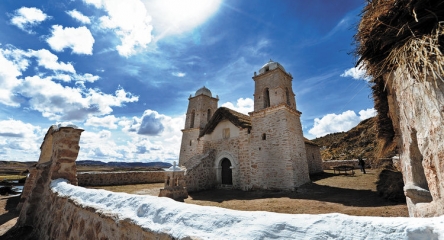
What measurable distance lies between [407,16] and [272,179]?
36.2ft

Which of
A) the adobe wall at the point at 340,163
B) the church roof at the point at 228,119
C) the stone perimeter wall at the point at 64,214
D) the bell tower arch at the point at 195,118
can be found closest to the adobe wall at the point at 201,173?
the church roof at the point at 228,119

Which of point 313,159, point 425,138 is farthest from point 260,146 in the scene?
point 425,138

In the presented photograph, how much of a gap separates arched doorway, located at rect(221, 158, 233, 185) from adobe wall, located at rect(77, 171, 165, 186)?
21.5 ft

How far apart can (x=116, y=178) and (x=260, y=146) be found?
11.2 m

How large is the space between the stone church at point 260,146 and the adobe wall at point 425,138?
9201mm

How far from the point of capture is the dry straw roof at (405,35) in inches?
66.7

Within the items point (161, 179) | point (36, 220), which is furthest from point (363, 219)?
point (161, 179)

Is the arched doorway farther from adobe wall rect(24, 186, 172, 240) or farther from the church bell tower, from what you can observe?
adobe wall rect(24, 186, 172, 240)

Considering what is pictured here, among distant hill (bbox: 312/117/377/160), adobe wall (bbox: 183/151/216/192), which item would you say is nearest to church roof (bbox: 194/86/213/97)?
adobe wall (bbox: 183/151/216/192)

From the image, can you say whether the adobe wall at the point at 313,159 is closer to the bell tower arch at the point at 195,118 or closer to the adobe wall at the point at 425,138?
the bell tower arch at the point at 195,118

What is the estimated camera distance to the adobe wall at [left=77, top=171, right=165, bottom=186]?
12415 millimetres

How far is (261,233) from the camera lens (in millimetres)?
1348

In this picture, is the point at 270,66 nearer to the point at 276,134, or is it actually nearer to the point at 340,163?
the point at 276,134

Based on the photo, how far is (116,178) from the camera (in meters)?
14.1
